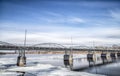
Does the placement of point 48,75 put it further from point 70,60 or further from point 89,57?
point 89,57

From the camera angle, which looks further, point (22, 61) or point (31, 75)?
point (22, 61)

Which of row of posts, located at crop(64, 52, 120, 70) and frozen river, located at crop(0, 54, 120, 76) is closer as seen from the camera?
frozen river, located at crop(0, 54, 120, 76)

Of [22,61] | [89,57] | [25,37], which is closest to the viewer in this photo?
[22,61]

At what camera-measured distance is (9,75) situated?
3222 cm

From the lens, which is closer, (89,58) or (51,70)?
(51,70)

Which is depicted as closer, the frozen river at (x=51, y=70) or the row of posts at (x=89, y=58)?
the frozen river at (x=51, y=70)

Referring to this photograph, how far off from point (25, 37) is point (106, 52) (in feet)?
229

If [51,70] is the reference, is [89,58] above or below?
below

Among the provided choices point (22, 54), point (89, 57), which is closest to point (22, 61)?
point (22, 54)

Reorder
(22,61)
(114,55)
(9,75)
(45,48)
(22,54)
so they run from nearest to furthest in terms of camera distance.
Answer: (9,75), (22,61), (22,54), (45,48), (114,55)

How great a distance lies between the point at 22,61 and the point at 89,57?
55.2 m

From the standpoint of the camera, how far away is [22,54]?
202 feet

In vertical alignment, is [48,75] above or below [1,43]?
below

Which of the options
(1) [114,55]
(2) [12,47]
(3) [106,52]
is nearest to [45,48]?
(2) [12,47]
